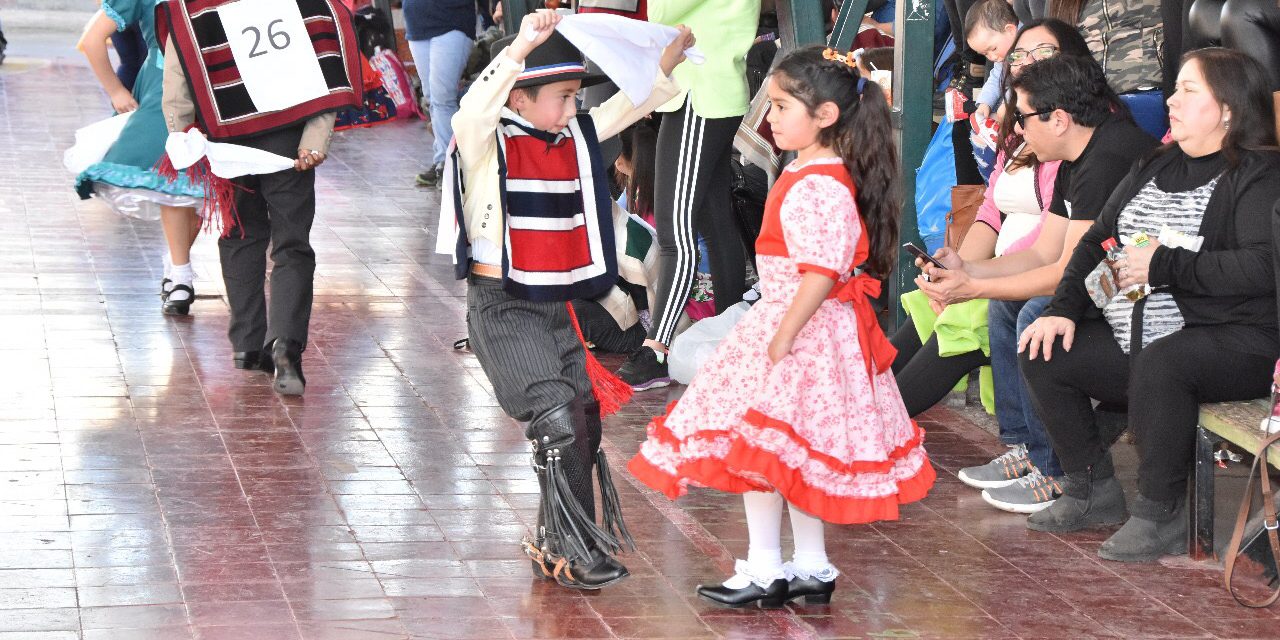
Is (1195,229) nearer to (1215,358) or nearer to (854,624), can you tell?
(1215,358)

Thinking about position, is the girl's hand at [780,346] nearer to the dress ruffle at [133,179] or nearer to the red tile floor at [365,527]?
the red tile floor at [365,527]

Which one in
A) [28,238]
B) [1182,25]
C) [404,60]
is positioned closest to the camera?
[1182,25]

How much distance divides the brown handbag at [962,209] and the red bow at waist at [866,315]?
Result: 2.05m

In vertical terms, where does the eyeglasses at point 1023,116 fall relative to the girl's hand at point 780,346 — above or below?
above

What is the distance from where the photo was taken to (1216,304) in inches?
200

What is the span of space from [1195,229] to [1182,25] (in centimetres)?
100

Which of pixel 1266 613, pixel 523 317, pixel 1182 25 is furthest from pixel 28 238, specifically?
pixel 1266 613

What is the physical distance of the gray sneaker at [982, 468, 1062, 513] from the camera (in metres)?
5.64

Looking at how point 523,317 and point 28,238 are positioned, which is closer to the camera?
point 523,317

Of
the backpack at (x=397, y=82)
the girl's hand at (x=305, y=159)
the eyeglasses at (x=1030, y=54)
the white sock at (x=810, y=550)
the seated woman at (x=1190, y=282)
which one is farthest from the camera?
the backpack at (x=397, y=82)

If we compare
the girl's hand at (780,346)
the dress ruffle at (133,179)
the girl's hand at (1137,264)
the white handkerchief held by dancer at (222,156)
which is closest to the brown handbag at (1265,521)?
the girl's hand at (1137,264)

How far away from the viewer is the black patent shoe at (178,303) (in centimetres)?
820

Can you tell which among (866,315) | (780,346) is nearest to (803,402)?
(780,346)

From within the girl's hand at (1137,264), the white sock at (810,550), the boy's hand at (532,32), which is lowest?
the white sock at (810,550)
